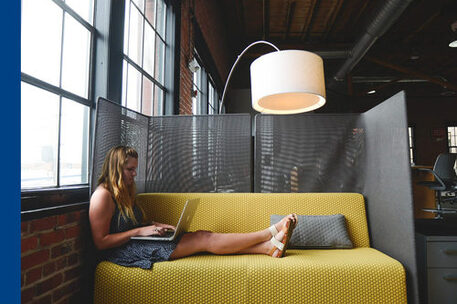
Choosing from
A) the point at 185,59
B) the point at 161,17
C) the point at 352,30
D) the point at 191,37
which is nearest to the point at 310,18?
the point at 352,30

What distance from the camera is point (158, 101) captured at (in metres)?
3.30

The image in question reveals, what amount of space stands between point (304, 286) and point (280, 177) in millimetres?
1007

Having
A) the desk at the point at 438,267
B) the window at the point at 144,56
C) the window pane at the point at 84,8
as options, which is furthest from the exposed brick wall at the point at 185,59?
the desk at the point at 438,267

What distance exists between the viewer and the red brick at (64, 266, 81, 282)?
1.71 metres

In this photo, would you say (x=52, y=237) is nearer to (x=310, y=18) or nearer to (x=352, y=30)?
(x=310, y=18)

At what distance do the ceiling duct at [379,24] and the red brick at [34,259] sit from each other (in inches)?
197

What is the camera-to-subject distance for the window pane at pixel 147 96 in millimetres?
2943

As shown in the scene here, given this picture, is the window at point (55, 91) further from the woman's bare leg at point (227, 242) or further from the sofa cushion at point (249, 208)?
the woman's bare leg at point (227, 242)

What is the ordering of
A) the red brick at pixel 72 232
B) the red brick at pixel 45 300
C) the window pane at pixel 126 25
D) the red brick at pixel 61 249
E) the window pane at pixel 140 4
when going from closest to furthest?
the red brick at pixel 45 300, the red brick at pixel 61 249, the red brick at pixel 72 232, the window pane at pixel 126 25, the window pane at pixel 140 4

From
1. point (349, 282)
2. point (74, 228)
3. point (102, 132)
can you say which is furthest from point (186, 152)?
point (349, 282)

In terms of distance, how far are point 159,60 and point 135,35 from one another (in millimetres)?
646

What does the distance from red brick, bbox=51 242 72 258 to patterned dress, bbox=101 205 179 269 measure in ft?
0.78

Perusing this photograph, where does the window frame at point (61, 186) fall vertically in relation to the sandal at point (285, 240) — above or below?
above

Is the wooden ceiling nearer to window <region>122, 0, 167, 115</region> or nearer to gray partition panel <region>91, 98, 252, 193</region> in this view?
window <region>122, 0, 167, 115</region>
